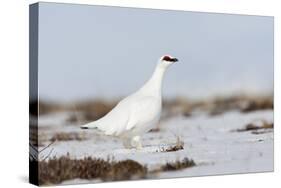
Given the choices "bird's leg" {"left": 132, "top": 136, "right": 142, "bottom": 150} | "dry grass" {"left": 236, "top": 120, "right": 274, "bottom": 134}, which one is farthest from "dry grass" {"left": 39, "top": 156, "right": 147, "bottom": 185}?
"dry grass" {"left": 236, "top": 120, "right": 274, "bottom": 134}

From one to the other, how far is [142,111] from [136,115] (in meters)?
0.07

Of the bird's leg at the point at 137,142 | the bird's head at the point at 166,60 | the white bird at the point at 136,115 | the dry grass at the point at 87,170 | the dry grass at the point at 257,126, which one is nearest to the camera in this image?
the dry grass at the point at 87,170

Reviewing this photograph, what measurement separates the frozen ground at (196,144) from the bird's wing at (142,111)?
0.59 ft

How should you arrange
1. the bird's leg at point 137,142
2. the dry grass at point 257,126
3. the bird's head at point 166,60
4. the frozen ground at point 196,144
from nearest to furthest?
the frozen ground at point 196,144 → the bird's leg at point 137,142 → the bird's head at point 166,60 → the dry grass at point 257,126

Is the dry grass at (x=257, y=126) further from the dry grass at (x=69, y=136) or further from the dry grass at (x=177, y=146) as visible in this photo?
the dry grass at (x=69, y=136)

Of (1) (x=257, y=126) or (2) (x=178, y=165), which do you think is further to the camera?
(1) (x=257, y=126)

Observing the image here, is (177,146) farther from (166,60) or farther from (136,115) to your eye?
(166,60)

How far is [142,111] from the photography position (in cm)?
802

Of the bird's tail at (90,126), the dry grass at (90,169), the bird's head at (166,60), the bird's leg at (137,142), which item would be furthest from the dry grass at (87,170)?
the bird's head at (166,60)

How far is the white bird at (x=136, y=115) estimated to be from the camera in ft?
26.0

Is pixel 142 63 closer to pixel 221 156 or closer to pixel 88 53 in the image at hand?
pixel 88 53

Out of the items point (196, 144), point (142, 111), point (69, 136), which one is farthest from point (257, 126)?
point (69, 136)

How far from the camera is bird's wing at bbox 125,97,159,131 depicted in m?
7.99

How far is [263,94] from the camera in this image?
28.9 feet
